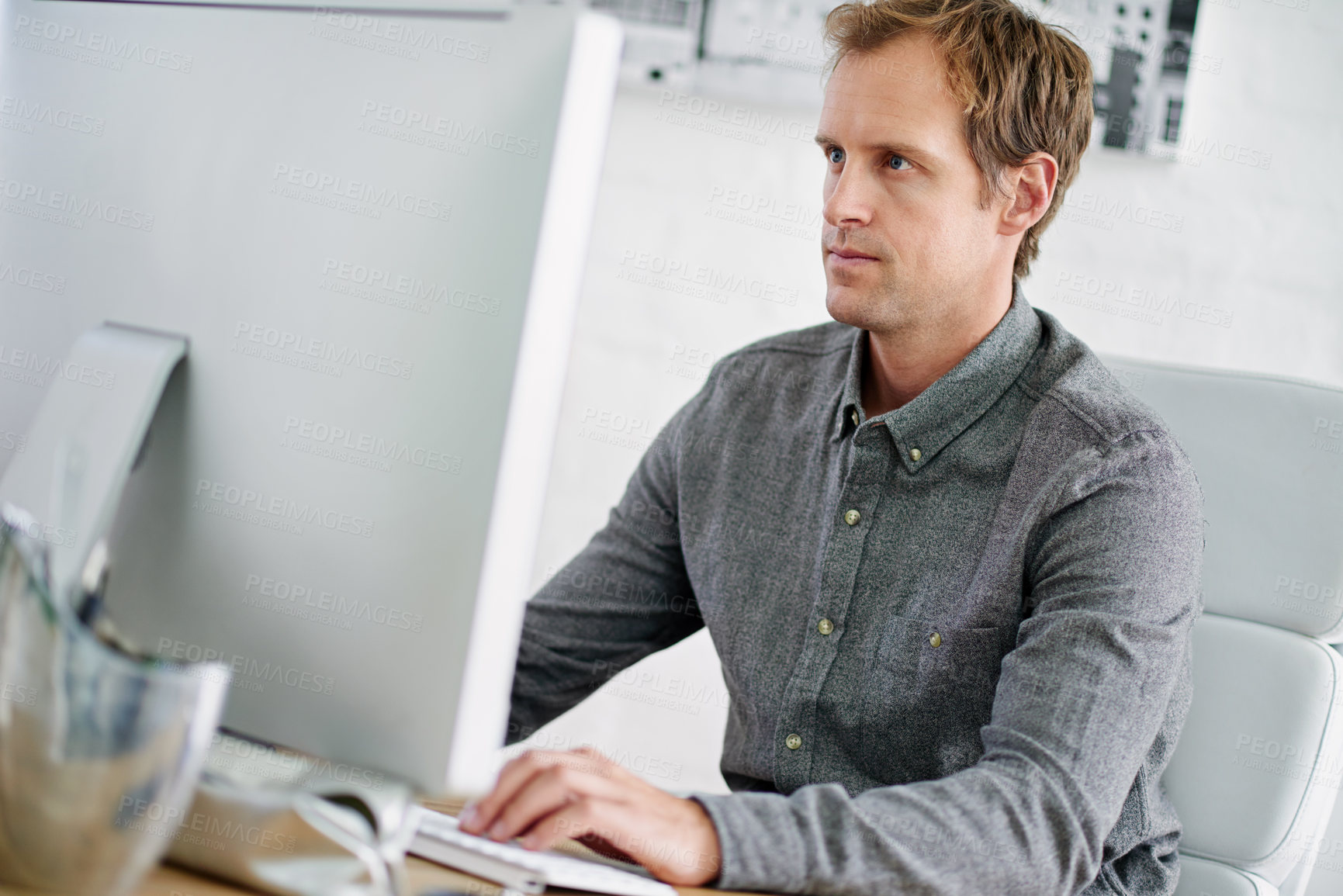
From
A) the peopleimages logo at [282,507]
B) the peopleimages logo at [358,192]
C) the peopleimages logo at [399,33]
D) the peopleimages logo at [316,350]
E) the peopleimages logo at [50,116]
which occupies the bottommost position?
the peopleimages logo at [282,507]

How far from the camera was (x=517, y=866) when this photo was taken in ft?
2.09

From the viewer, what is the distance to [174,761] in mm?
488

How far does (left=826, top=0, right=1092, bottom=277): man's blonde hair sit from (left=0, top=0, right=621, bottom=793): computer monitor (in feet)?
2.54

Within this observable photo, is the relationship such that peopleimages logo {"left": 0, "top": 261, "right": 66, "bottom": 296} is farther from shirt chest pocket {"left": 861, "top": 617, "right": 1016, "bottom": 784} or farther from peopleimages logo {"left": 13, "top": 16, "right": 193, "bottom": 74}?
shirt chest pocket {"left": 861, "top": 617, "right": 1016, "bottom": 784}

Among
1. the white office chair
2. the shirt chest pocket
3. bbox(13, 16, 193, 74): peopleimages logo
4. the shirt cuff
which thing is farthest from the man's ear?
bbox(13, 16, 193, 74): peopleimages logo

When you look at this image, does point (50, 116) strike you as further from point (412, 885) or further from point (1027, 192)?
point (1027, 192)

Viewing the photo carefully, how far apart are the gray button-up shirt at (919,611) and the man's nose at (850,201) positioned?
0.14m

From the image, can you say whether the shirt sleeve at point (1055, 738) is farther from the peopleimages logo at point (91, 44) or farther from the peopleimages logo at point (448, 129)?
the peopleimages logo at point (91, 44)

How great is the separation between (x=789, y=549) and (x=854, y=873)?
1.54ft

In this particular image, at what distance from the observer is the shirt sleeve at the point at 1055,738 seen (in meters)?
0.71

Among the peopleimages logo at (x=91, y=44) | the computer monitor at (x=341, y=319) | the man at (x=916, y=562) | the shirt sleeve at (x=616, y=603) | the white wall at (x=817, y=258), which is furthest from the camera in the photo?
the white wall at (x=817, y=258)

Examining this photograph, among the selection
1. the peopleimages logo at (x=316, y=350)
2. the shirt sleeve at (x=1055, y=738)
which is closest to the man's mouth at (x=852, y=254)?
the shirt sleeve at (x=1055, y=738)

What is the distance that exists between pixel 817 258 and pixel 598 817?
5.01 ft

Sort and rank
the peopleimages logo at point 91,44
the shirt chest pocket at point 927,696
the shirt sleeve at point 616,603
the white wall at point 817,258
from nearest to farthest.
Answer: the peopleimages logo at point 91,44 → the shirt chest pocket at point 927,696 → the shirt sleeve at point 616,603 → the white wall at point 817,258
